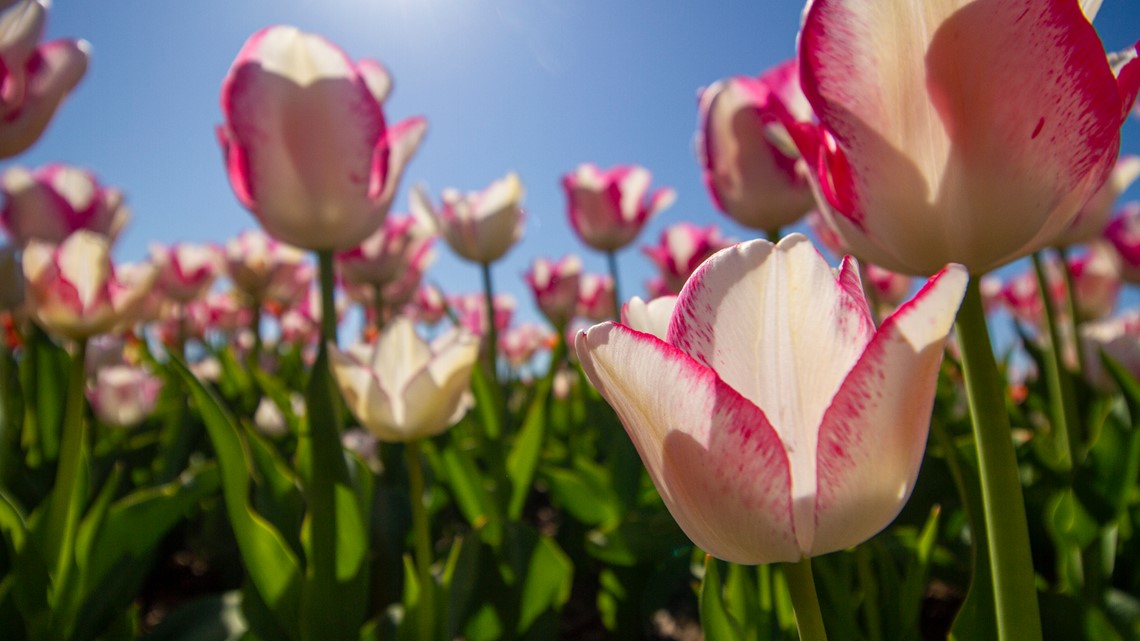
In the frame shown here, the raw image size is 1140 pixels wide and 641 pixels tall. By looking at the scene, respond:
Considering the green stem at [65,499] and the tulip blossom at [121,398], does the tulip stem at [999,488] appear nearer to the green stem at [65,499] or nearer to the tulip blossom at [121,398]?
the green stem at [65,499]

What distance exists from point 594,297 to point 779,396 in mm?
3156

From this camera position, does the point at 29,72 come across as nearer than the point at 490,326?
Yes

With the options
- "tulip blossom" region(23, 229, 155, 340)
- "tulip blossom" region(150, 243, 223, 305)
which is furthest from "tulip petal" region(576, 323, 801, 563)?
"tulip blossom" region(150, 243, 223, 305)

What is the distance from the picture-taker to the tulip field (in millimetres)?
381

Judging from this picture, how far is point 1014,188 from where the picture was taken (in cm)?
42

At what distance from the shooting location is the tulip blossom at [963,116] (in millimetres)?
400

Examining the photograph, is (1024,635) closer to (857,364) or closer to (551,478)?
(857,364)

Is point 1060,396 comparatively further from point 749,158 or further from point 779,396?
point 779,396

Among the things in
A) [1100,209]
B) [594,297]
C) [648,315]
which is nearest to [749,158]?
[648,315]

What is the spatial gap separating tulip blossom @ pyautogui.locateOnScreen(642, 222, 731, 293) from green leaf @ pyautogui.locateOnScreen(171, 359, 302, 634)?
1517 millimetres

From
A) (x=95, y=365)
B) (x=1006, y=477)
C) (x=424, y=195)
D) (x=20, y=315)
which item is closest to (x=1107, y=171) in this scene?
(x=1006, y=477)

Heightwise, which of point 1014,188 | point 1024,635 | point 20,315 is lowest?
point 20,315

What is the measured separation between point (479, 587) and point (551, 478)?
1.05 feet

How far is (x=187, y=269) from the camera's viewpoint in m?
3.17
